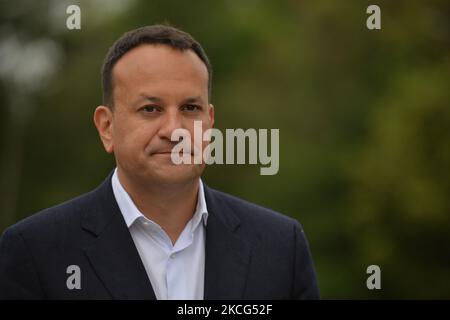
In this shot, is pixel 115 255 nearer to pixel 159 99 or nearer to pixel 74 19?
pixel 159 99

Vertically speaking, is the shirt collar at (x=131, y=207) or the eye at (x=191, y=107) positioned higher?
the eye at (x=191, y=107)

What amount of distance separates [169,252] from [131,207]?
259 millimetres

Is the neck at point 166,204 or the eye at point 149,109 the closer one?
the eye at point 149,109

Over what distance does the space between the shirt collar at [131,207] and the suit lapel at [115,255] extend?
3 centimetres

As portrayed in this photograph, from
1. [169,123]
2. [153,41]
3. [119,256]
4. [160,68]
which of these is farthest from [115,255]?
[153,41]

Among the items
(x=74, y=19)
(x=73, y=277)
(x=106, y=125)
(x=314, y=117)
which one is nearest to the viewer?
(x=73, y=277)

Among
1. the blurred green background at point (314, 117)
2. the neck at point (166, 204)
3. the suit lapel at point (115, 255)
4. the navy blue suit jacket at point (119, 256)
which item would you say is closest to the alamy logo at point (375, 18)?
the navy blue suit jacket at point (119, 256)

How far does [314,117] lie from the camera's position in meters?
12.8

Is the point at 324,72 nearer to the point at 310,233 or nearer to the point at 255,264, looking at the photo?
the point at 310,233

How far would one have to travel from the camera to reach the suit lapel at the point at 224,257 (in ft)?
10.7

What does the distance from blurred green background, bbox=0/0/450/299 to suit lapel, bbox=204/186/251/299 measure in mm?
7574

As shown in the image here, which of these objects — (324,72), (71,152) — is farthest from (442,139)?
(71,152)

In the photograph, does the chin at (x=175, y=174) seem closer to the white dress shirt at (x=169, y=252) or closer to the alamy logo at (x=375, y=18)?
the white dress shirt at (x=169, y=252)
